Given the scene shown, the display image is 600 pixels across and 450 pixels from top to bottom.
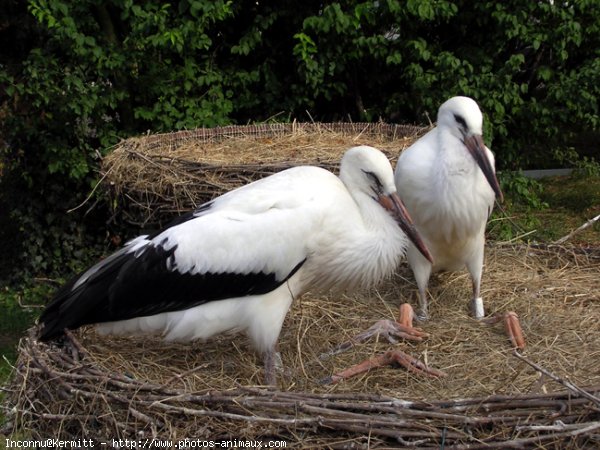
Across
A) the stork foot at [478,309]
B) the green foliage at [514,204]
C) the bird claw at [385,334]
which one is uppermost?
the bird claw at [385,334]

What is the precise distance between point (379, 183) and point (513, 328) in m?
0.87

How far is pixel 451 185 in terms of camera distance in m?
3.77

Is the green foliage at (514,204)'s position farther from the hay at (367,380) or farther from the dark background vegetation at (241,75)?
the hay at (367,380)

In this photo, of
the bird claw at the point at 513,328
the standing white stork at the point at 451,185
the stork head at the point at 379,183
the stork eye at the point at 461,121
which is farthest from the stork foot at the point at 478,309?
the stork eye at the point at 461,121

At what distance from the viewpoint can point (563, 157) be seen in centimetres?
774

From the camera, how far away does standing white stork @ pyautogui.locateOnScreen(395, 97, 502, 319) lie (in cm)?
374

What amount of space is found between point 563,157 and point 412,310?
4.30 m

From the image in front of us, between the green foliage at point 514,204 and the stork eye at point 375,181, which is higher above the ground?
the stork eye at point 375,181

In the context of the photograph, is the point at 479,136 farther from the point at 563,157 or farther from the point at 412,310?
the point at 563,157

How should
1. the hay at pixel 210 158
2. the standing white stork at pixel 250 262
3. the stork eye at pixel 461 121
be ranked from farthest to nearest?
the hay at pixel 210 158 < the stork eye at pixel 461 121 < the standing white stork at pixel 250 262

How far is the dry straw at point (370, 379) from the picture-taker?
8.92 ft

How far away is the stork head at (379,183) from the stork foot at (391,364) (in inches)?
15.9

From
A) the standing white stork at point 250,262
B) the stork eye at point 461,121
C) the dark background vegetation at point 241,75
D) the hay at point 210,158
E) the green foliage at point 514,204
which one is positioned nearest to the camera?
the standing white stork at point 250,262

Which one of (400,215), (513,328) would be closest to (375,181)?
(400,215)
